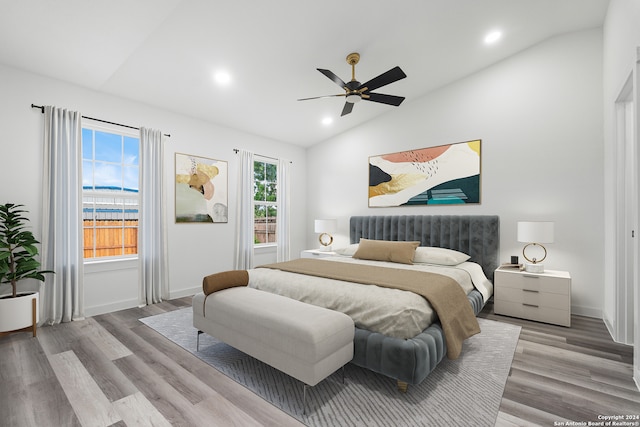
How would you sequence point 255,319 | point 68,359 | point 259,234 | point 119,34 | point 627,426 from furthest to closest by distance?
point 259,234
point 119,34
point 68,359
point 255,319
point 627,426

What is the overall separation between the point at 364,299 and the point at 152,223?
3157 mm

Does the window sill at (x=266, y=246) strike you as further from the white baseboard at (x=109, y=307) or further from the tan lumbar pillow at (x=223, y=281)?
the tan lumbar pillow at (x=223, y=281)

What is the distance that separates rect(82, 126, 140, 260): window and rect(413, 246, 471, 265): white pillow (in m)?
3.84

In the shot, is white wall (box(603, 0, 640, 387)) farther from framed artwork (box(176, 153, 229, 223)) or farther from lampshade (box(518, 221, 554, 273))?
framed artwork (box(176, 153, 229, 223))

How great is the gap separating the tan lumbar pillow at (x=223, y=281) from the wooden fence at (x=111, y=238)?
6.87 ft

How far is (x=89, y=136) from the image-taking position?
3678 mm

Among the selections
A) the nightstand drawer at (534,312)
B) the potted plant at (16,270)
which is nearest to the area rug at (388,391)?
the nightstand drawer at (534,312)

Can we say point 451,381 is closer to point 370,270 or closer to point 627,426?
point 627,426

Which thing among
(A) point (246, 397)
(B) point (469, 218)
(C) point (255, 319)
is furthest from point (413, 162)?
(A) point (246, 397)

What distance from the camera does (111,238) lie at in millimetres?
3881

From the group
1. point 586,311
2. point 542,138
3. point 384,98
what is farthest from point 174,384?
point 542,138

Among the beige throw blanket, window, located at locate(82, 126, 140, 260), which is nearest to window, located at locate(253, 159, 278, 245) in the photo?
window, located at locate(82, 126, 140, 260)

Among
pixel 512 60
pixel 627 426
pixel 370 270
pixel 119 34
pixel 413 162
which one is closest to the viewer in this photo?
pixel 627 426

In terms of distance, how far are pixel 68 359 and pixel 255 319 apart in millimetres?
1709
